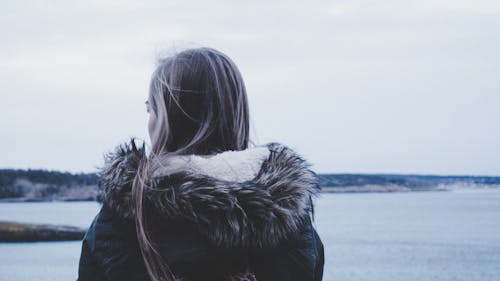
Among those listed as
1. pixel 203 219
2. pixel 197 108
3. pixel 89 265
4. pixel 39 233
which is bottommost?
pixel 39 233

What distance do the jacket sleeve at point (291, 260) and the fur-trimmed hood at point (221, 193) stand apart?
0.04 meters

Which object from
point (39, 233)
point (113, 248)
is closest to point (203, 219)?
point (113, 248)

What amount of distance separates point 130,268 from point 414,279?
3395cm

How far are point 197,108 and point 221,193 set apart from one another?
0.94 feet

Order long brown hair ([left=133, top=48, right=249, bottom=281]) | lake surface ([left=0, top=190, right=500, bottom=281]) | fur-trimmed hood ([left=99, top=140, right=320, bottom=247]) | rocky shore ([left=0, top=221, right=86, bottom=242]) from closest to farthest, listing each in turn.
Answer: fur-trimmed hood ([left=99, top=140, right=320, bottom=247]), long brown hair ([left=133, top=48, right=249, bottom=281]), lake surface ([left=0, top=190, right=500, bottom=281]), rocky shore ([left=0, top=221, right=86, bottom=242])

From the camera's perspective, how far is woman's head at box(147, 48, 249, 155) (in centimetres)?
205

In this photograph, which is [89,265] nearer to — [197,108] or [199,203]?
[199,203]

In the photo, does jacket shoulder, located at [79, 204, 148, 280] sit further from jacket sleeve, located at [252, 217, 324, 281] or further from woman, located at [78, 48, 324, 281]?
jacket sleeve, located at [252, 217, 324, 281]

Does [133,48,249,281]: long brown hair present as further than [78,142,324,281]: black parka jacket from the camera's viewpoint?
Yes

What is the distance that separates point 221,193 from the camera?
1938mm

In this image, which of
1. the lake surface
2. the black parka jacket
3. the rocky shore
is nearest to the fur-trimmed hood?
the black parka jacket

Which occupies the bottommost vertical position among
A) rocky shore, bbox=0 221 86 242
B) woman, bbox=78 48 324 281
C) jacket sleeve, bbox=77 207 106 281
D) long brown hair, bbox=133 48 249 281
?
rocky shore, bbox=0 221 86 242

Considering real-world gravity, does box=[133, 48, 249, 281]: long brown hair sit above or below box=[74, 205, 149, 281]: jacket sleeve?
above

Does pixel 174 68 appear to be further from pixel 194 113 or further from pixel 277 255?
pixel 277 255
